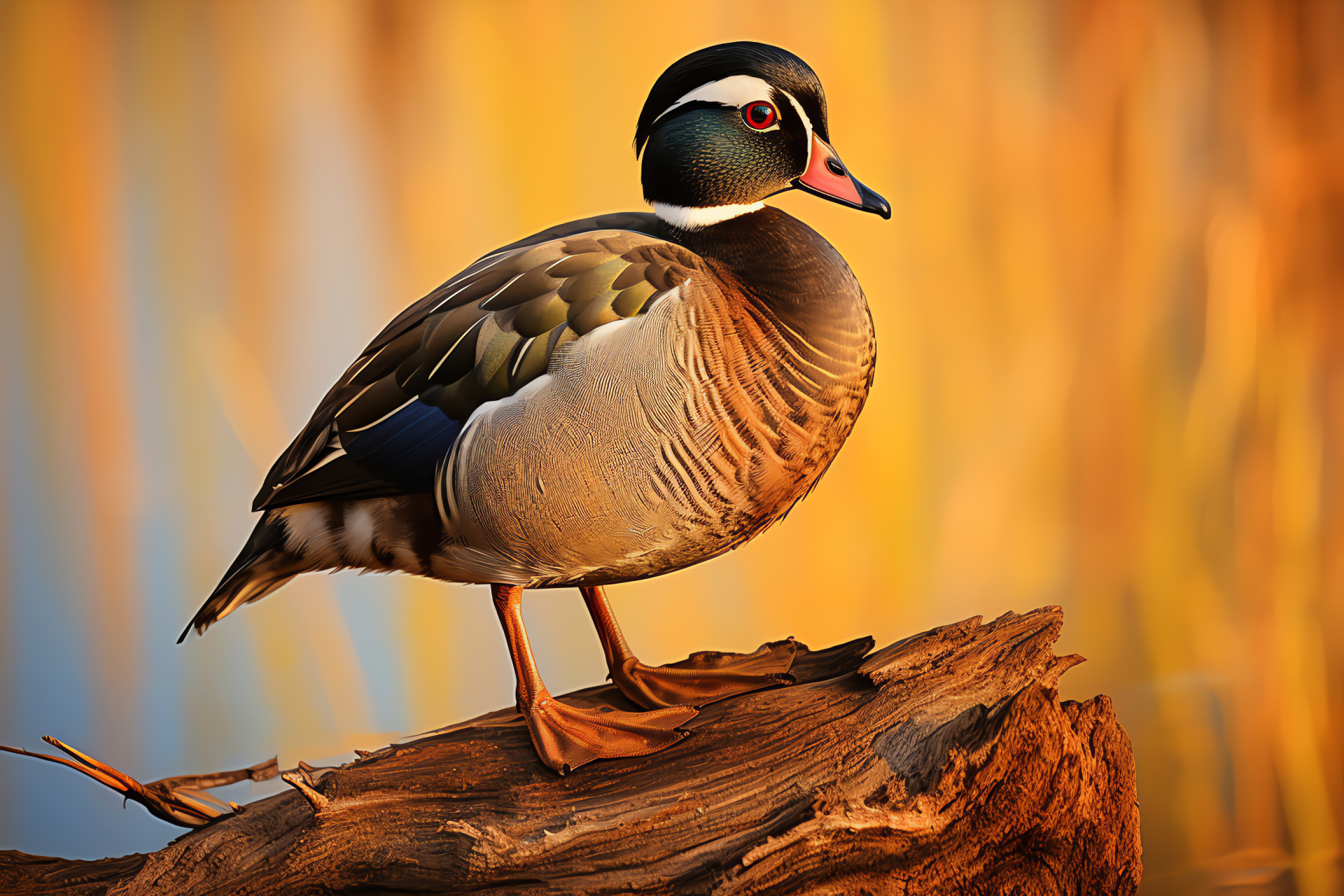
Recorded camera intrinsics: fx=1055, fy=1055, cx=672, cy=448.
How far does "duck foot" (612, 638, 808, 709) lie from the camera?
5.03ft

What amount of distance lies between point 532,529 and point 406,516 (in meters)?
0.19

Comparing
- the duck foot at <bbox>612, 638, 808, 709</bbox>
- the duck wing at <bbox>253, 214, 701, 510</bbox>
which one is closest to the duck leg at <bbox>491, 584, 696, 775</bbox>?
the duck foot at <bbox>612, 638, 808, 709</bbox>

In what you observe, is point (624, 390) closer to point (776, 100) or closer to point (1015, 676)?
point (776, 100)

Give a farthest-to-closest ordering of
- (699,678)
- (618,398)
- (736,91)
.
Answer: (699,678) < (736,91) < (618,398)

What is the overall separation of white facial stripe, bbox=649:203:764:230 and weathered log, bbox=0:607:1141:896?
638 millimetres

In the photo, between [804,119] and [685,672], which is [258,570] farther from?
[804,119]

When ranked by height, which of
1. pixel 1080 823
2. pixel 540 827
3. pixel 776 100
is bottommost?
pixel 1080 823

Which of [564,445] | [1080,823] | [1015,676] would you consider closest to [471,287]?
[564,445]

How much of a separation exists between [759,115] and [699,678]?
0.80 metres

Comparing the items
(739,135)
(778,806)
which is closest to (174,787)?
(778,806)

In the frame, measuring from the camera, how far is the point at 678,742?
4.59 feet

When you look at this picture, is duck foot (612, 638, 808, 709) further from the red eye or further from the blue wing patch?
the red eye

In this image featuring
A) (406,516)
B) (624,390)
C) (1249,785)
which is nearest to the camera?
(624,390)

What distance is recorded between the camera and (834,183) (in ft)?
4.60
